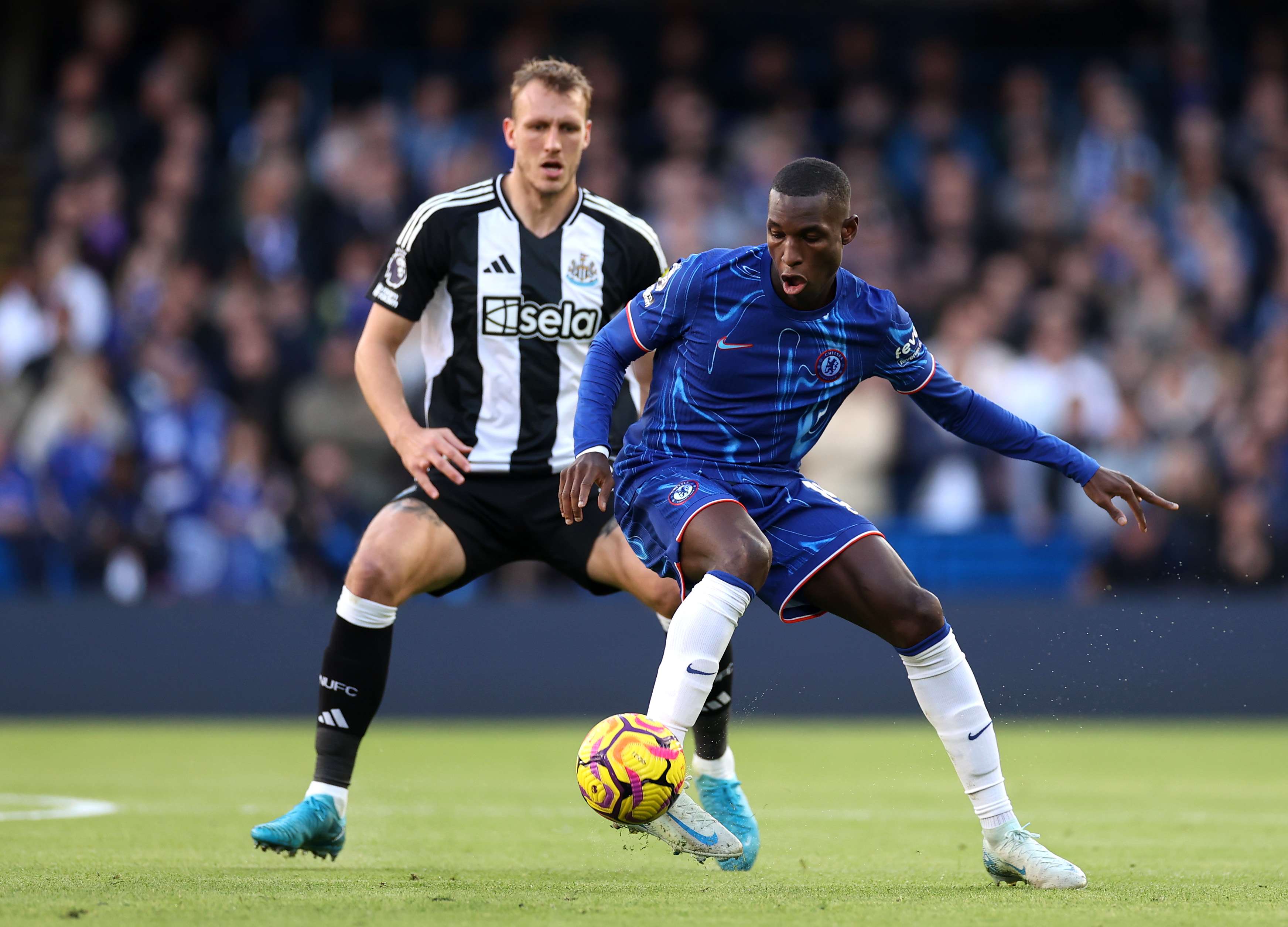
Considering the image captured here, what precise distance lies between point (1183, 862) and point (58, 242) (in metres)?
9.64

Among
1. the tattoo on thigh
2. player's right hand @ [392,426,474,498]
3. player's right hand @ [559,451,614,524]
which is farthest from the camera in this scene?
the tattoo on thigh

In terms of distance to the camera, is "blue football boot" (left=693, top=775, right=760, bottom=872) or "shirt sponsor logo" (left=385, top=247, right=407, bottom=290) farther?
"shirt sponsor logo" (left=385, top=247, right=407, bottom=290)

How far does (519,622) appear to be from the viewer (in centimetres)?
1093

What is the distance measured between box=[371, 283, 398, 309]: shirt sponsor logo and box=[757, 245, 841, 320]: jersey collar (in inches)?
50.5

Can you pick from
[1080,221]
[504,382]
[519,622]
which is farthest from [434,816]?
[1080,221]

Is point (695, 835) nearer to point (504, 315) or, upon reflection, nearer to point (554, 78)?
point (504, 315)

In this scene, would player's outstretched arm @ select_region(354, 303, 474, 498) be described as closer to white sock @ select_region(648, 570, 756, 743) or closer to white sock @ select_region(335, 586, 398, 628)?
white sock @ select_region(335, 586, 398, 628)

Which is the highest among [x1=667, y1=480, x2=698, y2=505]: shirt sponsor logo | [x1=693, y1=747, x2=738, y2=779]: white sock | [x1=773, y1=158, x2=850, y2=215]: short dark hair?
[x1=773, y1=158, x2=850, y2=215]: short dark hair

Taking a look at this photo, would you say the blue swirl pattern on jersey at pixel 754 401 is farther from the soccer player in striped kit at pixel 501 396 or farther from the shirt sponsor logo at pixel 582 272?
the shirt sponsor logo at pixel 582 272

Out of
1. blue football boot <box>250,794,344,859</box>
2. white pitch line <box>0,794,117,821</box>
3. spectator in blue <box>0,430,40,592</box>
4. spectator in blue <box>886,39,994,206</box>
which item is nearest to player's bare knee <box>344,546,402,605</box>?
blue football boot <box>250,794,344,859</box>

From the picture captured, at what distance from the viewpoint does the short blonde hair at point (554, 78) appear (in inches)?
Answer: 215

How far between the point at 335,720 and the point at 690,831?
4.21ft

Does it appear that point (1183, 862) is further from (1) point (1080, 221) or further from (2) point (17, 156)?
(2) point (17, 156)

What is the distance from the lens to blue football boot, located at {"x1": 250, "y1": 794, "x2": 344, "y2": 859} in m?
4.87
